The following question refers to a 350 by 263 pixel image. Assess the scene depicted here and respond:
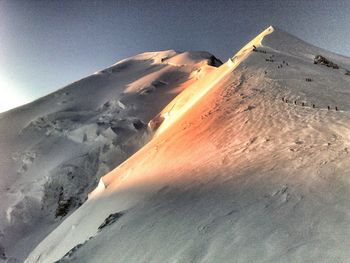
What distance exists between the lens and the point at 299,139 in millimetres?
7805

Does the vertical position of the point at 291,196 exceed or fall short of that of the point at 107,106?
it falls short

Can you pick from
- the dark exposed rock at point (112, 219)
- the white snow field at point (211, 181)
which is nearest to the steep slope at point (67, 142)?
the white snow field at point (211, 181)

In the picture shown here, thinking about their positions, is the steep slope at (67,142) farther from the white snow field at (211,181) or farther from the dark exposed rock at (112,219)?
the dark exposed rock at (112,219)

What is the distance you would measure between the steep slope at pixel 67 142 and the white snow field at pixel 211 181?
0.23 ft

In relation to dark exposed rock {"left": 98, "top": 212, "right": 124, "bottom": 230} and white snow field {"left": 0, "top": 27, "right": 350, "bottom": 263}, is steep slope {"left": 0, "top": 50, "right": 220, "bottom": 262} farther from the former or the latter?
dark exposed rock {"left": 98, "top": 212, "right": 124, "bottom": 230}

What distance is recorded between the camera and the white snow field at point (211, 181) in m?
4.89

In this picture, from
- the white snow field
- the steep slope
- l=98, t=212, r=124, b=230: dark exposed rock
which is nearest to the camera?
the white snow field

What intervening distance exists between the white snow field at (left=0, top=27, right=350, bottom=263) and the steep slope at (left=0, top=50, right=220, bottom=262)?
7 centimetres

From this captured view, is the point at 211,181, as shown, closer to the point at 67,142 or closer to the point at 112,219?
the point at 112,219

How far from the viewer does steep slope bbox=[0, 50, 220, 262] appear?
17.0 m

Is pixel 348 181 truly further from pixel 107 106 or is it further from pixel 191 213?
pixel 107 106

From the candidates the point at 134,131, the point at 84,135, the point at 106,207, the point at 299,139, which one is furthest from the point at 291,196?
the point at 84,135

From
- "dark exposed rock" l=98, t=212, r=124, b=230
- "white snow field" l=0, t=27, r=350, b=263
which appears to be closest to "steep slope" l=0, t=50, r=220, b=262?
"white snow field" l=0, t=27, r=350, b=263

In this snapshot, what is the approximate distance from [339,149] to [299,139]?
113 cm
